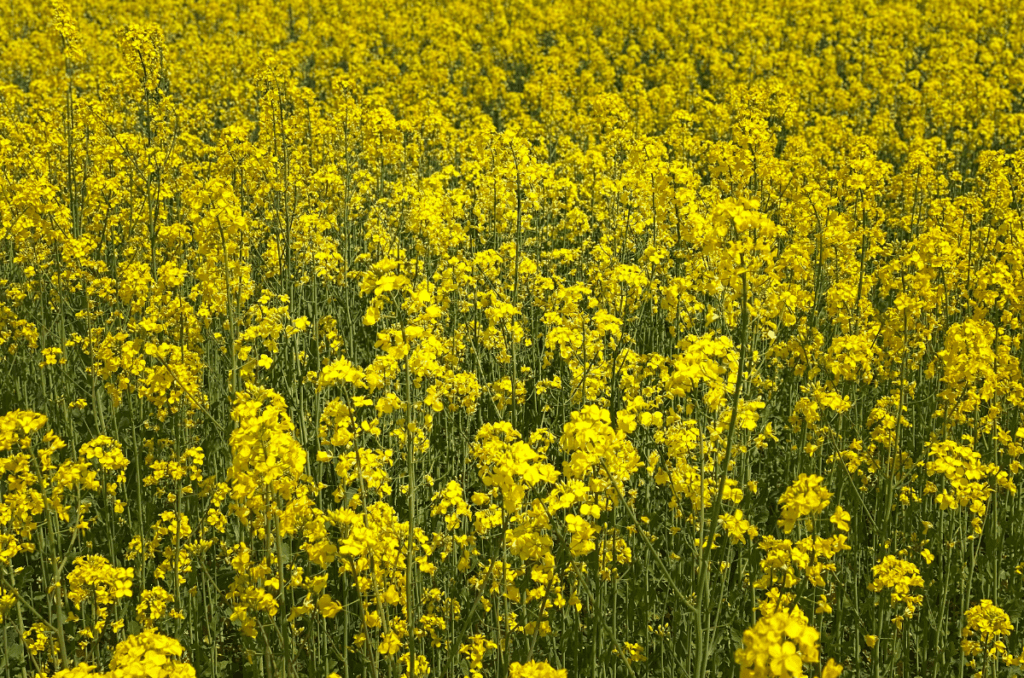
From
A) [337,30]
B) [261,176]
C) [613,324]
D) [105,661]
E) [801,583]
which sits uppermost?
[337,30]

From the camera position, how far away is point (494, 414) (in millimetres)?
6559

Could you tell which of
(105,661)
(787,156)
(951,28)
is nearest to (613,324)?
(105,661)

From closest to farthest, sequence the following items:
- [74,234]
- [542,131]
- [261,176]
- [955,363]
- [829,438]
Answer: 1. [955,363]
2. [829,438]
3. [74,234]
4. [261,176]
5. [542,131]

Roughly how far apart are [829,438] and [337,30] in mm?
17472

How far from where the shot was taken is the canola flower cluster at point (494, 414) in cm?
370

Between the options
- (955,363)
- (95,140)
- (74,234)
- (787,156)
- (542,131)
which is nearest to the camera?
(955,363)

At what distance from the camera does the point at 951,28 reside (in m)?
20.9

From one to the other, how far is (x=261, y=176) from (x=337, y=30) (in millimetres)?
13876

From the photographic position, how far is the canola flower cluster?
3.70 m

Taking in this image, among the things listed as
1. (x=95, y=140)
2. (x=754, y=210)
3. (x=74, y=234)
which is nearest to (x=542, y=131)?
(x=95, y=140)

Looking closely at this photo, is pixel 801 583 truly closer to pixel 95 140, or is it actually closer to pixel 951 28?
pixel 95 140

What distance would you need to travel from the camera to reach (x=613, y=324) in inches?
215

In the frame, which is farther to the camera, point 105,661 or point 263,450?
point 105,661

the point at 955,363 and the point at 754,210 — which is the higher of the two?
the point at 754,210
